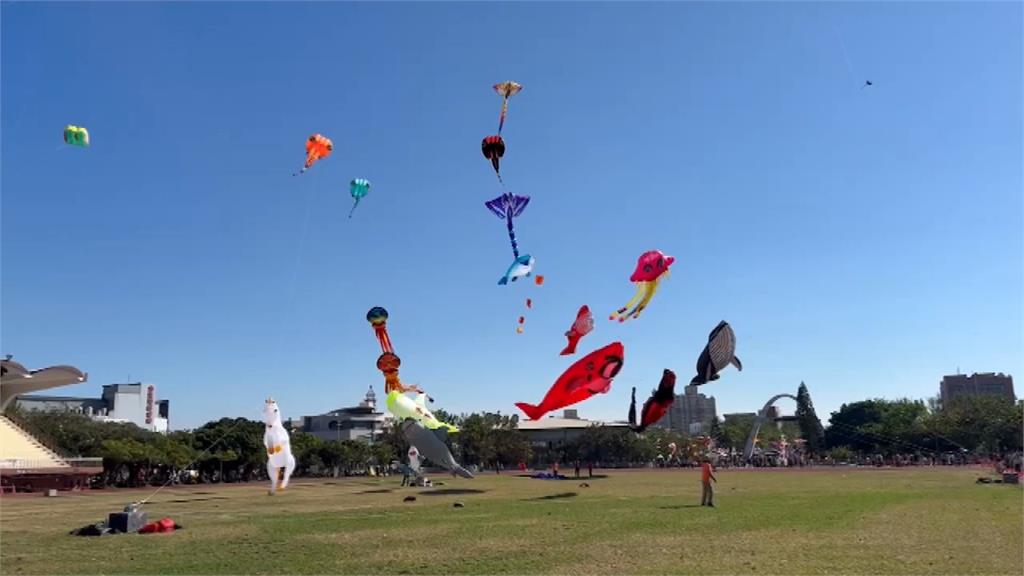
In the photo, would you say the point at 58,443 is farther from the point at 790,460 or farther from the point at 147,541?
the point at 790,460

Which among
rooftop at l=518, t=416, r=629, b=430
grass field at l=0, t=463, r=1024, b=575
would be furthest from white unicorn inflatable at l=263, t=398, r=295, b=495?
rooftop at l=518, t=416, r=629, b=430

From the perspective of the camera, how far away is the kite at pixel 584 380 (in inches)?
1059

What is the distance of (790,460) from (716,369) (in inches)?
2159

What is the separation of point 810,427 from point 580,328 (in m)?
82.2

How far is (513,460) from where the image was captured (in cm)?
9531

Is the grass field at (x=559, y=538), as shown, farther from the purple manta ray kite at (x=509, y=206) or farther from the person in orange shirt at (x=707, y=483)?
the purple manta ray kite at (x=509, y=206)

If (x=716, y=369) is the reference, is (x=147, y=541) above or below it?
below

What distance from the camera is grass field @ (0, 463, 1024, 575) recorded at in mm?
14266

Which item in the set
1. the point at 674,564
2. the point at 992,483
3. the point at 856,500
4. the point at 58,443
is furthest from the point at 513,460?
the point at 674,564

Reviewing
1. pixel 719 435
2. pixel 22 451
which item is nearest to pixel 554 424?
pixel 719 435

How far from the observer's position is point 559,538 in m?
18.1

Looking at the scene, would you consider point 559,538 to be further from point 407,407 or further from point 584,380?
point 407,407

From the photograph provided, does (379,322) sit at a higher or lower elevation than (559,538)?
higher

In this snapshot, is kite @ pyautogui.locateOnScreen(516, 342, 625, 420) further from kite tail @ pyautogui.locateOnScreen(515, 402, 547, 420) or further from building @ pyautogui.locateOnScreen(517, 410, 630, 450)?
building @ pyautogui.locateOnScreen(517, 410, 630, 450)
